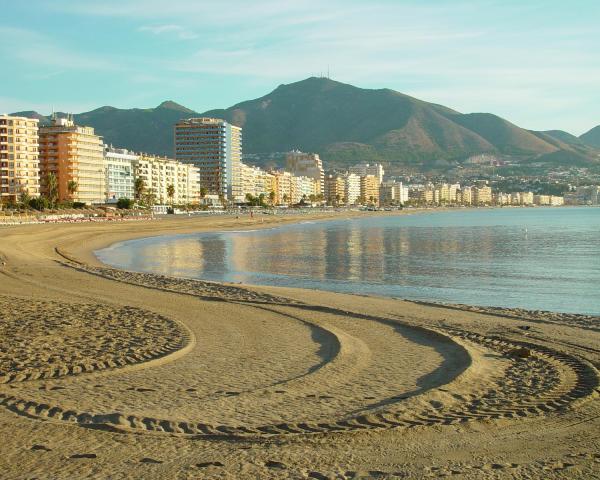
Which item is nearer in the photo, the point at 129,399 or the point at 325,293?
the point at 129,399

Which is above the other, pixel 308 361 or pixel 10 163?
pixel 10 163

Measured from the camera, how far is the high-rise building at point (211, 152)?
188 m

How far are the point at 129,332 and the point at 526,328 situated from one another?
7859 mm

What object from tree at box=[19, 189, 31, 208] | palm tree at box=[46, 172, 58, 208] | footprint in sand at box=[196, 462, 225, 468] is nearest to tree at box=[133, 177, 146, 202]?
palm tree at box=[46, 172, 58, 208]

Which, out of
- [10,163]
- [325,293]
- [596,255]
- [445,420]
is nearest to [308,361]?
[445,420]

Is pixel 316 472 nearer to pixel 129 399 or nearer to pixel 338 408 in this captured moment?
pixel 338 408

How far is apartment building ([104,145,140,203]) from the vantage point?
453 ft

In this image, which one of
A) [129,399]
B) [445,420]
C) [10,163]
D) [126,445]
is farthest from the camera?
[10,163]

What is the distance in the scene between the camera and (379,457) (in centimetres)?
630

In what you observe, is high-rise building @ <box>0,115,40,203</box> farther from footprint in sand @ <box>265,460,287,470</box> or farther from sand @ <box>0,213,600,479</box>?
footprint in sand @ <box>265,460,287,470</box>

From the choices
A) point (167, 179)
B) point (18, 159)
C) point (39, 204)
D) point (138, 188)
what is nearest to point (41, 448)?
point (39, 204)

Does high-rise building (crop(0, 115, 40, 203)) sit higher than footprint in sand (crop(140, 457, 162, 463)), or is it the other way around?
high-rise building (crop(0, 115, 40, 203))

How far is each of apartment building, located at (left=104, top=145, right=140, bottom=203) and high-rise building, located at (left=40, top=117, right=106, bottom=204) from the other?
311 inches

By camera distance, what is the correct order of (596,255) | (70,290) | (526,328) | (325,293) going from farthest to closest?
(596,255), (325,293), (70,290), (526,328)
